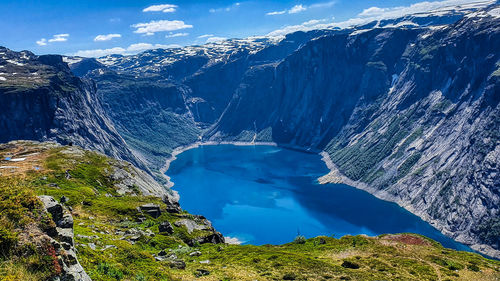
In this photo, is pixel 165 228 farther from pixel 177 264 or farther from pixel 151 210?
pixel 177 264

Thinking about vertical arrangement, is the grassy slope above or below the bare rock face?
below

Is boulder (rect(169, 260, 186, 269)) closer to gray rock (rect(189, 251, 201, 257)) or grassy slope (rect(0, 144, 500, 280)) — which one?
grassy slope (rect(0, 144, 500, 280))

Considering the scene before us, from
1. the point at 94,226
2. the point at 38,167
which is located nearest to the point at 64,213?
the point at 94,226

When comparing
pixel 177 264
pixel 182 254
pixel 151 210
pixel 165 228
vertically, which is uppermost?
pixel 151 210

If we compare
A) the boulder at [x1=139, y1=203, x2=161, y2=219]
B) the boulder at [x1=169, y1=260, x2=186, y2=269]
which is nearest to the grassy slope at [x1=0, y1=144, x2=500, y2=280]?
the boulder at [x1=169, y1=260, x2=186, y2=269]

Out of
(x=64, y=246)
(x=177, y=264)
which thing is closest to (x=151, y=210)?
(x=177, y=264)
